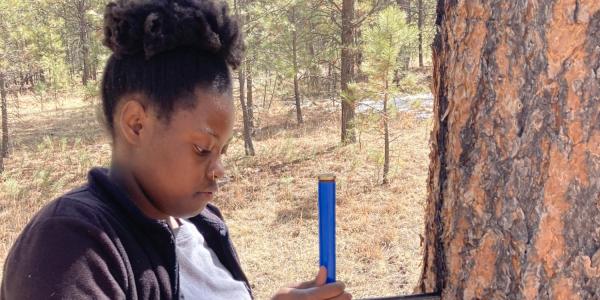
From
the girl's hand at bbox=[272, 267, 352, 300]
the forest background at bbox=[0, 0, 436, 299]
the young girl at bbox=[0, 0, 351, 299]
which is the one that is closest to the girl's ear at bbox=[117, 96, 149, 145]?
the young girl at bbox=[0, 0, 351, 299]

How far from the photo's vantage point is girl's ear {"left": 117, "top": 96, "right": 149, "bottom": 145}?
39.8 inches

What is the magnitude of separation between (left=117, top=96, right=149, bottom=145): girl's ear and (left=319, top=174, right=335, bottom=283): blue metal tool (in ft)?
1.13

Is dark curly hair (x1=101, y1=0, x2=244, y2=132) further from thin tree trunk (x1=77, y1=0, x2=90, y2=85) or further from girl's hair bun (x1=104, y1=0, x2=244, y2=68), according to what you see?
thin tree trunk (x1=77, y1=0, x2=90, y2=85)

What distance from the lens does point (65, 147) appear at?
41.2 ft

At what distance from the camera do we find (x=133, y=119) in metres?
1.02

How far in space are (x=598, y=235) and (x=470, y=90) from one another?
353mm

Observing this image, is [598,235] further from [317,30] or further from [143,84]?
[317,30]

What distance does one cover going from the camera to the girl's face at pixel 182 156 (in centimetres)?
101

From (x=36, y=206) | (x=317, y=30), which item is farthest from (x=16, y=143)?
(x=317, y=30)

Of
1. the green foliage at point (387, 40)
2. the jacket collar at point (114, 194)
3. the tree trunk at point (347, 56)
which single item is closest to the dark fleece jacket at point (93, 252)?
the jacket collar at point (114, 194)

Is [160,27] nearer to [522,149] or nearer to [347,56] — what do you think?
[522,149]

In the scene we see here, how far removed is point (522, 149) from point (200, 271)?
2.34ft

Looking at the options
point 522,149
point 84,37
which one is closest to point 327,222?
point 522,149

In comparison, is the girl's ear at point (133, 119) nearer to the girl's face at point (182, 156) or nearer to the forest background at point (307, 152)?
the girl's face at point (182, 156)
